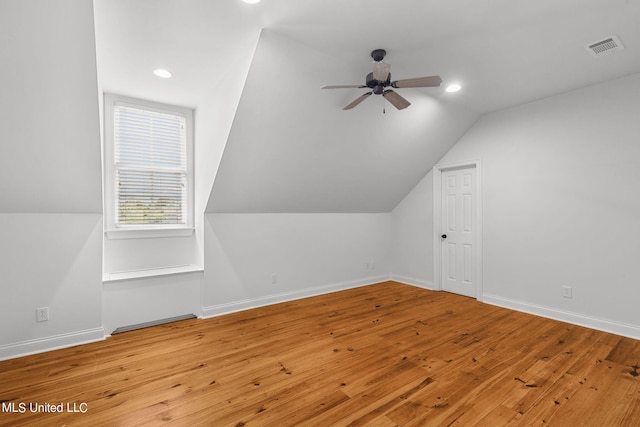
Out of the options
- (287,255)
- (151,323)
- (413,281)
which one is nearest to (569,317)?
(413,281)

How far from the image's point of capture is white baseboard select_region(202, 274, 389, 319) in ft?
12.3

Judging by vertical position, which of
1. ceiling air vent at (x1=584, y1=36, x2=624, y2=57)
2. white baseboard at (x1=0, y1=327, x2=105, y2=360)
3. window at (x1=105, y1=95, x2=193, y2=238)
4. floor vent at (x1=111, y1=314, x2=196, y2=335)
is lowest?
floor vent at (x1=111, y1=314, x2=196, y2=335)

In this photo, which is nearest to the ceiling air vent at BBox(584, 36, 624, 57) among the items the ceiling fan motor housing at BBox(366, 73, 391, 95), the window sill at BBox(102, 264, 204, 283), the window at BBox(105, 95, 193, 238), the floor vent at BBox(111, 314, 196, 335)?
the ceiling fan motor housing at BBox(366, 73, 391, 95)

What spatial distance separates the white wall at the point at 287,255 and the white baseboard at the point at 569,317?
2.00m

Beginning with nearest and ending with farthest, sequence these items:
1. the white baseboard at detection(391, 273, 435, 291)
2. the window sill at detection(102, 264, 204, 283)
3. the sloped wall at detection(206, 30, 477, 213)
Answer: the sloped wall at detection(206, 30, 477, 213), the window sill at detection(102, 264, 204, 283), the white baseboard at detection(391, 273, 435, 291)

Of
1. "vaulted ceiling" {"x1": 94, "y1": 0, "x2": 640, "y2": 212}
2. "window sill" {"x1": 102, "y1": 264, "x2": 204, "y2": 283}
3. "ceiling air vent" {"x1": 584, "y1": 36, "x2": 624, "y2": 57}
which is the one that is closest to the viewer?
"vaulted ceiling" {"x1": 94, "y1": 0, "x2": 640, "y2": 212}

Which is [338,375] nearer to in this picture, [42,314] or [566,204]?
[42,314]

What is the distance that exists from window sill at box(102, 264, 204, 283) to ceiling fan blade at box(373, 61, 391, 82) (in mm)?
2949

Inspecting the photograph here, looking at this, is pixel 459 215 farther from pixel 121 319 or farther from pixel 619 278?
pixel 121 319

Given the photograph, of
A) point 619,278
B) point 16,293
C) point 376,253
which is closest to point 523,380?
point 619,278

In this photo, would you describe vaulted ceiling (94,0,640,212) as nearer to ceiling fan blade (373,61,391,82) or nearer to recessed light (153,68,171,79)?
recessed light (153,68,171,79)

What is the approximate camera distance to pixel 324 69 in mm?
2893

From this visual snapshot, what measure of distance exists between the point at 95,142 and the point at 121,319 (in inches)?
74.5

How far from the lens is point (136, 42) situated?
2.47 m
